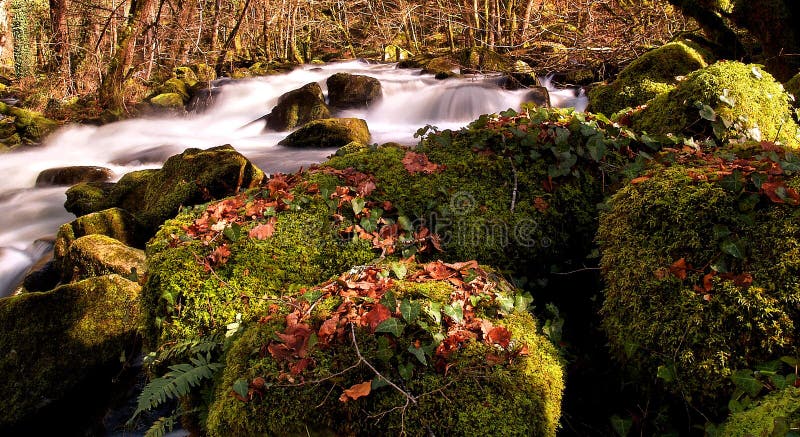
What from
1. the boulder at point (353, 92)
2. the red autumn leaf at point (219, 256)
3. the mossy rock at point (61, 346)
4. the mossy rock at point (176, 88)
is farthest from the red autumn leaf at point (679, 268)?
the mossy rock at point (176, 88)

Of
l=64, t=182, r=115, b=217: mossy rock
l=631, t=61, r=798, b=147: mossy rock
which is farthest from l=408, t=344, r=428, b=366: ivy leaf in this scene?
l=64, t=182, r=115, b=217: mossy rock

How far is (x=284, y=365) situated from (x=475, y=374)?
95cm

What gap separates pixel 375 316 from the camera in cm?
248

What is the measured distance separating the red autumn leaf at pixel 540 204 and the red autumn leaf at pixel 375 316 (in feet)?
5.80

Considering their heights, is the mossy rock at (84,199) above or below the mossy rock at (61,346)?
above

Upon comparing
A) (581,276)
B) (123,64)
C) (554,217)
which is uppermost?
(123,64)

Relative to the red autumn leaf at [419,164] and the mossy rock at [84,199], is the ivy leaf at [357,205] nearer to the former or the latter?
the red autumn leaf at [419,164]

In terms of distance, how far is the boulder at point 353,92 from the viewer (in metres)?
15.0

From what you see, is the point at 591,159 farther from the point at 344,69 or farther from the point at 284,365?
the point at 344,69

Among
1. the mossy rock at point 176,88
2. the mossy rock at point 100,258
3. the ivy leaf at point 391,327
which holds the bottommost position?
the mossy rock at point 100,258

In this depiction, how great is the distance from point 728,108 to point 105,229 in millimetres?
7193

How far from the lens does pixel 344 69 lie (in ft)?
68.8

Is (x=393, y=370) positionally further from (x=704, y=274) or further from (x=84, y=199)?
(x=84, y=199)

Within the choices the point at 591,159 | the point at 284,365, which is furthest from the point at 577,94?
the point at 284,365
